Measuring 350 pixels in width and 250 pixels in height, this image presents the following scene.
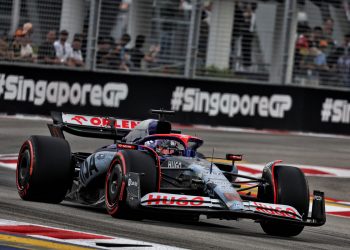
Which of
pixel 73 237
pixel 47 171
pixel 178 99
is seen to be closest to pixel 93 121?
pixel 47 171

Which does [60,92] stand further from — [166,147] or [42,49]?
[166,147]

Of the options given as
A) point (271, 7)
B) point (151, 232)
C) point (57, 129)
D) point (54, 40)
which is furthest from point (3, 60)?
point (151, 232)

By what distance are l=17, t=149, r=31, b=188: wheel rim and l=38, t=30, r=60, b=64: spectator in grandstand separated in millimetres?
10798

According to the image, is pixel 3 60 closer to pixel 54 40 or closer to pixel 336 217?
pixel 54 40

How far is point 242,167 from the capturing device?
16016 mm

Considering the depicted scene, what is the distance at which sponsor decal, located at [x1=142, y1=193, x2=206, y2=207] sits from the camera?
902cm

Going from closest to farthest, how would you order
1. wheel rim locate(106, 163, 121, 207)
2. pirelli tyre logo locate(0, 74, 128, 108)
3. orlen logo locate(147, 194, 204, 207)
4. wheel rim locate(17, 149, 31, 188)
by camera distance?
orlen logo locate(147, 194, 204, 207), wheel rim locate(106, 163, 121, 207), wheel rim locate(17, 149, 31, 188), pirelli tyre logo locate(0, 74, 128, 108)

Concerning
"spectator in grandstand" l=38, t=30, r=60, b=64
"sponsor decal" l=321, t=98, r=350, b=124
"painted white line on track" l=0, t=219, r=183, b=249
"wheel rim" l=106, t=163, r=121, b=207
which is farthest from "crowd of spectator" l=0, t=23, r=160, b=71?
"painted white line on track" l=0, t=219, r=183, b=249

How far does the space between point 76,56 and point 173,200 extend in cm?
1322

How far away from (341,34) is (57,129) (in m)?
12.4

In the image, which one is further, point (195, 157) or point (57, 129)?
point (57, 129)

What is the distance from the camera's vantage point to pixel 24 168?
10.8 meters

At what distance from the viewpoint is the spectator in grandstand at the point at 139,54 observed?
21.9 meters

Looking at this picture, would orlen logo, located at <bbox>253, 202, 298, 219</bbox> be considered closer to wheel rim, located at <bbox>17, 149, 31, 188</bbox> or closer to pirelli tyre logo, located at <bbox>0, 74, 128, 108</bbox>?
wheel rim, located at <bbox>17, 149, 31, 188</bbox>
